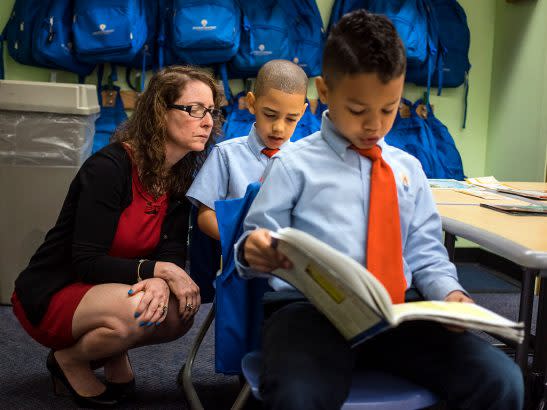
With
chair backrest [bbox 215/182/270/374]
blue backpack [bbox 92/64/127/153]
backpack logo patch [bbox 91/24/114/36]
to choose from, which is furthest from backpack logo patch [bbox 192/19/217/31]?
chair backrest [bbox 215/182/270/374]

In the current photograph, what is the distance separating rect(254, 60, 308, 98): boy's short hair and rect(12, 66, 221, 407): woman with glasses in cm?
15

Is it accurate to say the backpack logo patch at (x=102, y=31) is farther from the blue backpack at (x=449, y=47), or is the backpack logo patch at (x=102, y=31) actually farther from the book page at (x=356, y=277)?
the book page at (x=356, y=277)

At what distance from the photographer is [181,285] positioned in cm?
166

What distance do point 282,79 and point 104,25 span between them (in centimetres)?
170

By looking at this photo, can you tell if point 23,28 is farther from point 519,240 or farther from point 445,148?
point 519,240

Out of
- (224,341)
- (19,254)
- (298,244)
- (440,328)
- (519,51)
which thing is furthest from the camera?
(519,51)

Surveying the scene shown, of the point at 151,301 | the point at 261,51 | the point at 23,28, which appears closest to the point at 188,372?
the point at 151,301

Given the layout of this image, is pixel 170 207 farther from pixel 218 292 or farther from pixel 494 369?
pixel 494 369

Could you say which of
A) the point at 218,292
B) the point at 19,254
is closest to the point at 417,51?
the point at 19,254

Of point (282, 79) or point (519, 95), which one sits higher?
point (282, 79)

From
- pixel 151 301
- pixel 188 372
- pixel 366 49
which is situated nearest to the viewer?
pixel 366 49

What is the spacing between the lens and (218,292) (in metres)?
1.26

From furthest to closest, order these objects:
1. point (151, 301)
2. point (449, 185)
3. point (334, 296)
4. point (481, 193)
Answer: point (449, 185) < point (481, 193) < point (151, 301) < point (334, 296)

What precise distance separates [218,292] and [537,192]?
4.14 ft
